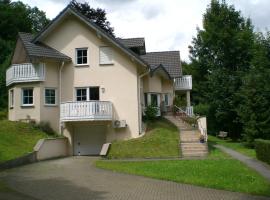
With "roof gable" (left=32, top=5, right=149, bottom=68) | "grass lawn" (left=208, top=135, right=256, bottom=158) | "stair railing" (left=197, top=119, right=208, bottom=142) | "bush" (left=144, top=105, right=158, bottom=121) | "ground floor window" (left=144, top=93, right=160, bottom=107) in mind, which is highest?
"roof gable" (left=32, top=5, right=149, bottom=68)

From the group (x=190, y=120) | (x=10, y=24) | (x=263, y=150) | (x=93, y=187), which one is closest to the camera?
(x=93, y=187)

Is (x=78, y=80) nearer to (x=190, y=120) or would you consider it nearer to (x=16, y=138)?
(x=16, y=138)

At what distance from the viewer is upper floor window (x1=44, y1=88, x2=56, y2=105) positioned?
3015cm

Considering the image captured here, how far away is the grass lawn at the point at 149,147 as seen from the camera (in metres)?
25.1

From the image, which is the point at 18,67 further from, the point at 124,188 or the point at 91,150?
the point at 124,188

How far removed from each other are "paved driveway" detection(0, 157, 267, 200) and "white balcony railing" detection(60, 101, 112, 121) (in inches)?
317

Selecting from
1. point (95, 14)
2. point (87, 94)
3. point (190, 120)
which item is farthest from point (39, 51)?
point (95, 14)

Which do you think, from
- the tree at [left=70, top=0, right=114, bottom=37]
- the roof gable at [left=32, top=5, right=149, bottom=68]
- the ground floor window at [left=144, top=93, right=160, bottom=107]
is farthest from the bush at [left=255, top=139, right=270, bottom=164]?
the tree at [left=70, top=0, right=114, bottom=37]

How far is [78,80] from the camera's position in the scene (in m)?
30.6

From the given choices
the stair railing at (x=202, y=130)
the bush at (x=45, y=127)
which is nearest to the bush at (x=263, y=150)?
the stair railing at (x=202, y=130)

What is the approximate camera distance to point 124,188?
15062 mm

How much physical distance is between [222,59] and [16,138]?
29860 millimetres

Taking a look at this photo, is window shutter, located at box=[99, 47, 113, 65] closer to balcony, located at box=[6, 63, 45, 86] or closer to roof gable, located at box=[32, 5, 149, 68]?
roof gable, located at box=[32, 5, 149, 68]

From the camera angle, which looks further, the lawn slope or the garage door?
the garage door
